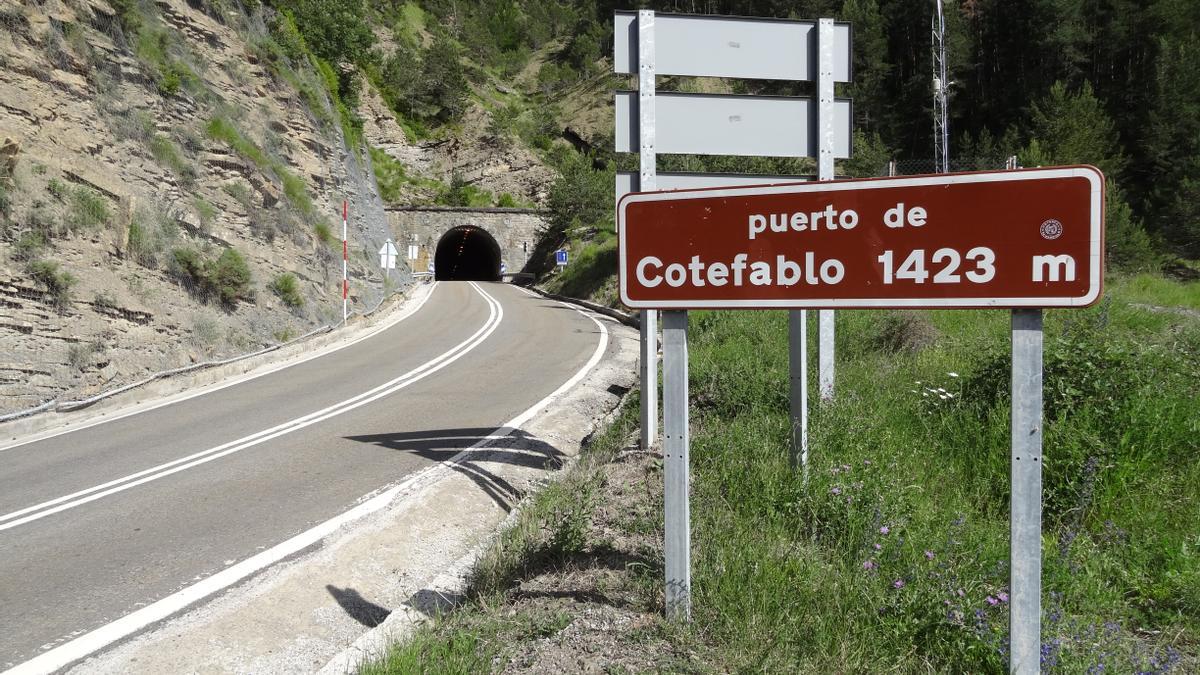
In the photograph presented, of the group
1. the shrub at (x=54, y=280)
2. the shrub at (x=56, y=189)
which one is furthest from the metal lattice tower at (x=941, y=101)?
the shrub at (x=56, y=189)

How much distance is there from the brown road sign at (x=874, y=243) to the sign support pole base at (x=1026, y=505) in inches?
9.0

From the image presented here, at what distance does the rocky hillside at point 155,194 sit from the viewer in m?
11.6

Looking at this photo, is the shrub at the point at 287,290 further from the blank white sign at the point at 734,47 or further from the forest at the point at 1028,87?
the forest at the point at 1028,87

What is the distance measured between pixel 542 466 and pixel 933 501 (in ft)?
11.4

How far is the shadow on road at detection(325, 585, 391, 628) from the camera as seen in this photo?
404 centimetres

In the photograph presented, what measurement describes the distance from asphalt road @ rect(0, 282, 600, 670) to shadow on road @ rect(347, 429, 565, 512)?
0.15 ft

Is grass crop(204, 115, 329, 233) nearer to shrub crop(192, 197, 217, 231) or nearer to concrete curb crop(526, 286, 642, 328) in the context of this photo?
shrub crop(192, 197, 217, 231)

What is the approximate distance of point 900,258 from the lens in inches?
109

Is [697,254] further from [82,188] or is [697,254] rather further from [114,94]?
[114,94]

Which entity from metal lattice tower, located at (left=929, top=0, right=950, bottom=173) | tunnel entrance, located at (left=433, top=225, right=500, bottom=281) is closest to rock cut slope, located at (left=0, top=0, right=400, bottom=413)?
metal lattice tower, located at (left=929, top=0, right=950, bottom=173)

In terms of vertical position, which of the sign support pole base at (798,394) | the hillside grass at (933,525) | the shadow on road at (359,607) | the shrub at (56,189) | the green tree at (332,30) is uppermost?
the green tree at (332,30)

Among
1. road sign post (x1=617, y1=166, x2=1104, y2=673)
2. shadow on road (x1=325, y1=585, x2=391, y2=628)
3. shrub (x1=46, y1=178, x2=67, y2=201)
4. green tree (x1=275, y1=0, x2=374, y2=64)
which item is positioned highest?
green tree (x1=275, y1=0, x2=374, y2=64)

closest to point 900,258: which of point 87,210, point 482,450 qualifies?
point 482,450

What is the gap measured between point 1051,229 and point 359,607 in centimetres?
393
